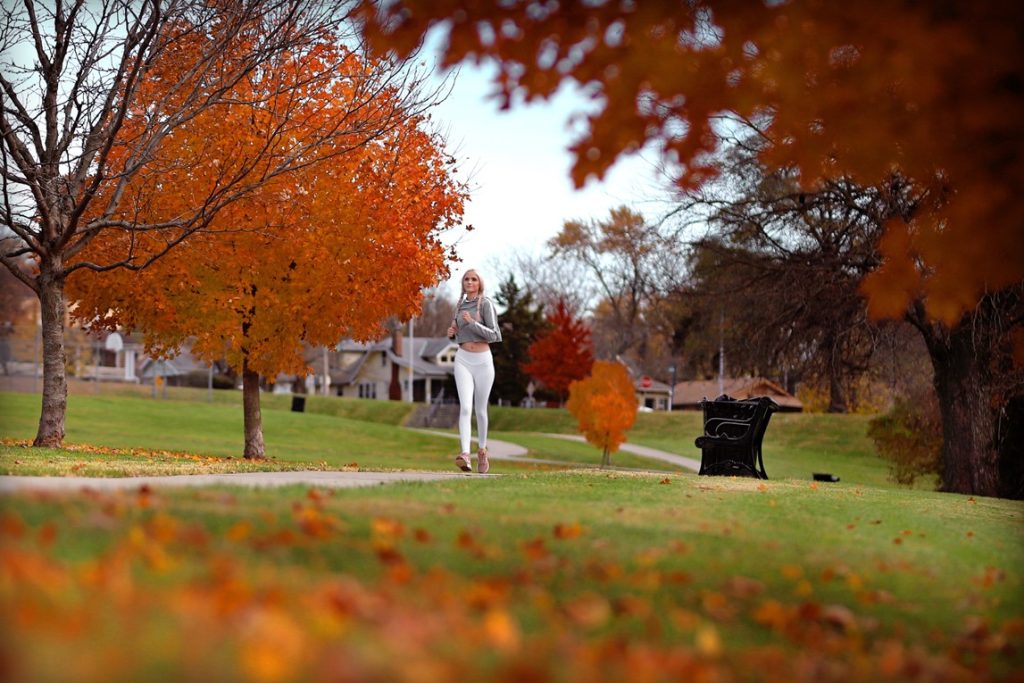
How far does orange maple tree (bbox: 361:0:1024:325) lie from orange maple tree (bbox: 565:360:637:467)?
2523 centimetres

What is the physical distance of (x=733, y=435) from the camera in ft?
54.5

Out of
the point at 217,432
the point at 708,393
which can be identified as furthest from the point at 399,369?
the point at 217,432

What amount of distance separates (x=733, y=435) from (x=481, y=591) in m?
13.0

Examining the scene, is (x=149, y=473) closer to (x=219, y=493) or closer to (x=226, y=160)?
(x=219, y=493)

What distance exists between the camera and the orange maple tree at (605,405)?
100 feet

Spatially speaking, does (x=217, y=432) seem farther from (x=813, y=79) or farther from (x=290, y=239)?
(x=813, y=79)

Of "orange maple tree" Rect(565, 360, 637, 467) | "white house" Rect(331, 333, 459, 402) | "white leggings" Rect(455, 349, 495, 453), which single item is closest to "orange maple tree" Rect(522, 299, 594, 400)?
"orange maple tree" Rect(565, 360, 637, 467)

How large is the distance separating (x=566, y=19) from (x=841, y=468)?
3247 cm

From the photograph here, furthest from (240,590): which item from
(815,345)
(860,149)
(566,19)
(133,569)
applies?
(815,345)

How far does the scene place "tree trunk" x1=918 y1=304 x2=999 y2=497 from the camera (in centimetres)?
1784

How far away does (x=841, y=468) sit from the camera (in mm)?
35031

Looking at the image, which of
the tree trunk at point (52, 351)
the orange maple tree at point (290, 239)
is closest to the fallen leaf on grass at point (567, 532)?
the orange maple tree at point (290, 239)

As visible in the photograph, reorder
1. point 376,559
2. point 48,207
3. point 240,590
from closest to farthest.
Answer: point 240,590 < point 376,559 < point 48,207

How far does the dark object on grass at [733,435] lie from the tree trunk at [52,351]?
362 inches
